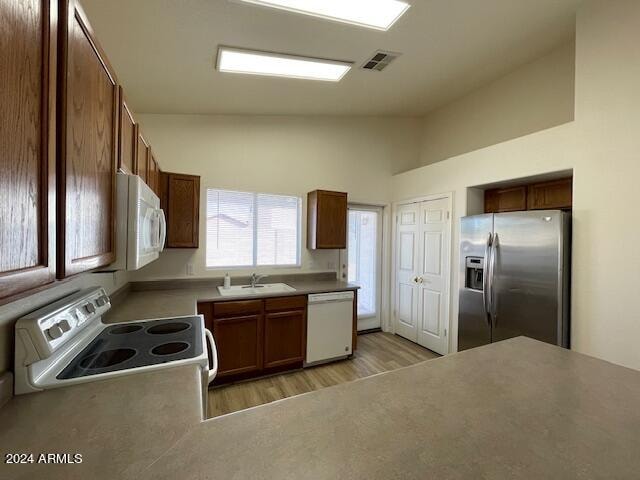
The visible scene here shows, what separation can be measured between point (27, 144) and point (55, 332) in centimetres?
85

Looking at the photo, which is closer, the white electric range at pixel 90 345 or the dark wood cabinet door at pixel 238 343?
the white electric range at pixel 90 345

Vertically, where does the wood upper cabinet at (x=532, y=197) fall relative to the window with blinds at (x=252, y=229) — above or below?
above

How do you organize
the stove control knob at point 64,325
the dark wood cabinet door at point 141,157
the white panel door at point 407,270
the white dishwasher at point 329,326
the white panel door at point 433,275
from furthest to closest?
the white panel door at point 407,270 < the white panel door at point 433,275 < the white dishwasher at point 329,326 < the dark wood cabinet door at point 141,157 < the stove control knob at point 64,325

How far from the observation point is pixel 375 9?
6.16 feet

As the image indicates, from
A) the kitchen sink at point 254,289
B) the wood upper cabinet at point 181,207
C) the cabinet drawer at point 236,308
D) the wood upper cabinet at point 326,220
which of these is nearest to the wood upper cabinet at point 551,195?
the wood upper cabinet at point 326,220

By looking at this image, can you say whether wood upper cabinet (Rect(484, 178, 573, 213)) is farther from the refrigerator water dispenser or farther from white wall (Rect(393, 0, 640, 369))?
the refrigerator water dispenser

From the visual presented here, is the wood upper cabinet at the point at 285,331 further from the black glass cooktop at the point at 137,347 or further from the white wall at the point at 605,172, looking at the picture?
the white wall at the point at 605,172

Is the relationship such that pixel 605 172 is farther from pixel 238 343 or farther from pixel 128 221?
pixel 238 343

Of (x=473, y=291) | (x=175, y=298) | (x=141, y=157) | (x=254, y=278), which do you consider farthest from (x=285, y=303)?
(x=473, y=291)

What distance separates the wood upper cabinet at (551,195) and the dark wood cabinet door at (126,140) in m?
3.39

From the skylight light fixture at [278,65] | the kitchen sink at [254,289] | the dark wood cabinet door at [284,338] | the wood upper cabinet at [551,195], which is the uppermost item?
the skylight light fixture at [278,65]

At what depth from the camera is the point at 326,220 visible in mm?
3551

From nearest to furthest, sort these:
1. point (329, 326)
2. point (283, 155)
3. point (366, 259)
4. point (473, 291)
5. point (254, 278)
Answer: point (473, 291), point (329, 326), point (254, 278), point (283, 155), point (366, 259)

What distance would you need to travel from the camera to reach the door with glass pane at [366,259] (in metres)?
4.20
